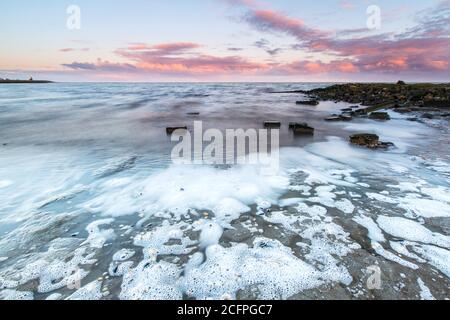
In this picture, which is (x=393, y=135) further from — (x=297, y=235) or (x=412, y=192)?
(x=297, y=235)

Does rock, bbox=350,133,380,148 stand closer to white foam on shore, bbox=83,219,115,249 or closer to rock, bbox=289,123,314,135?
rock, bbox=289,123,314,135

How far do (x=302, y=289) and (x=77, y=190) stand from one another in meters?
5.21

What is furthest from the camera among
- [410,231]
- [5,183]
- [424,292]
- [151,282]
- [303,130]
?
[303,130]

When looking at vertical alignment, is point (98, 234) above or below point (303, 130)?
below

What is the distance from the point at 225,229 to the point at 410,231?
10.0 feet

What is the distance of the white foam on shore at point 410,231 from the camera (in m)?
3.77

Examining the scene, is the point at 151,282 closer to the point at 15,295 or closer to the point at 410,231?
the point at 15,295

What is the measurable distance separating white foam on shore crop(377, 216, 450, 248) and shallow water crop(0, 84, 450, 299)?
19mm

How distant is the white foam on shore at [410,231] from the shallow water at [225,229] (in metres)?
0.02

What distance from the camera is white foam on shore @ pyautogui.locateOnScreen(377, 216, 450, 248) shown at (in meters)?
3.77

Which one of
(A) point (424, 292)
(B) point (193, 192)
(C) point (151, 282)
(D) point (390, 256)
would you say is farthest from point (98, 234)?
(A) point (424, 292)

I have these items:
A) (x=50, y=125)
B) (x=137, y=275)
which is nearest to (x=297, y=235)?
(x=137, y=275)

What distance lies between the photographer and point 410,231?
4020mm
